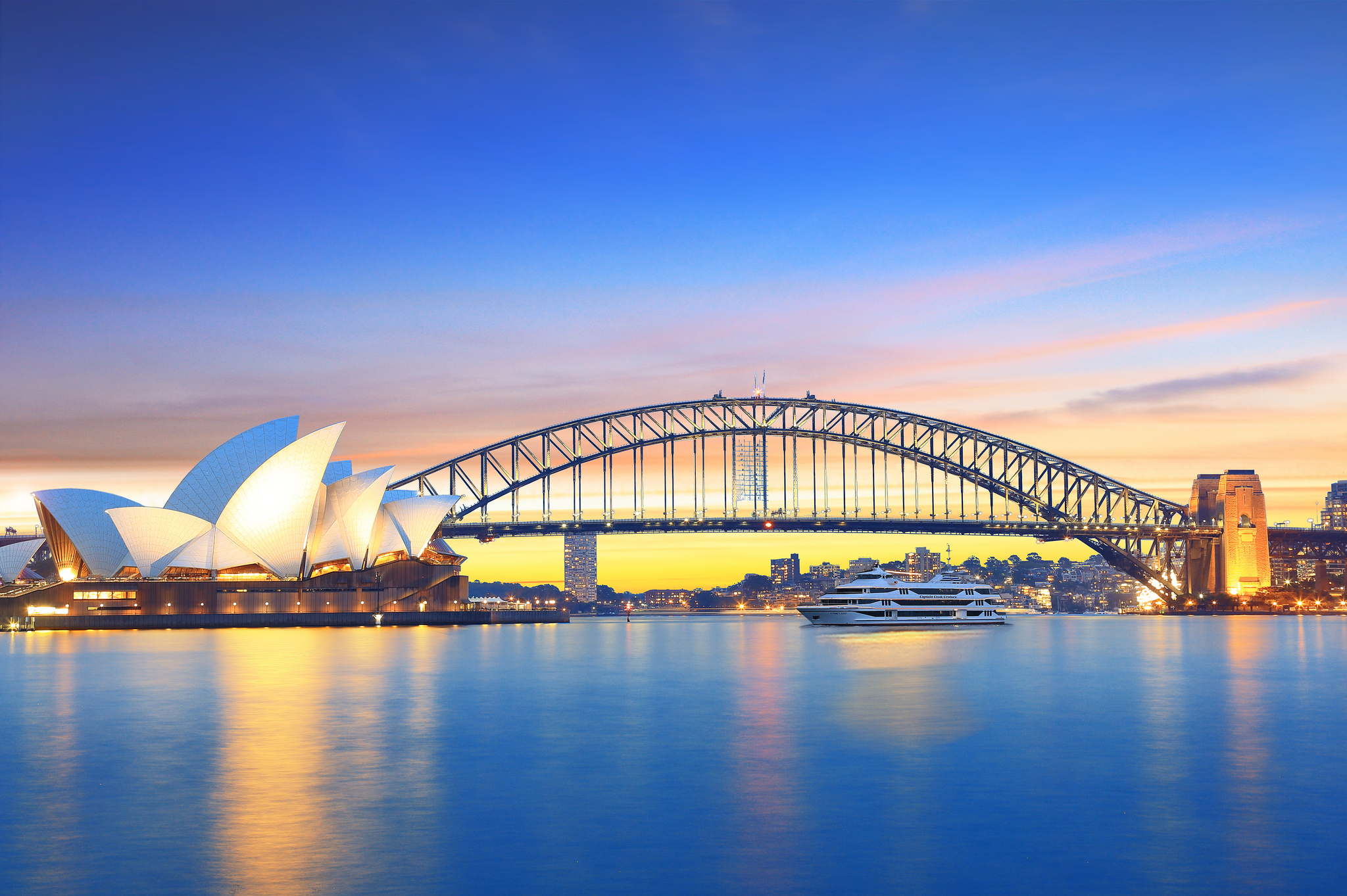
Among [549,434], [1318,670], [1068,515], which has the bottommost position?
[1318,670]

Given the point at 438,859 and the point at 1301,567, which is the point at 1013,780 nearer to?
the point at 438,859

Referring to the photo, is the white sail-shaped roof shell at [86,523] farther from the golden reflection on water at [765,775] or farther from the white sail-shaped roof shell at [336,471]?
the golden reflection on water at [765,775]

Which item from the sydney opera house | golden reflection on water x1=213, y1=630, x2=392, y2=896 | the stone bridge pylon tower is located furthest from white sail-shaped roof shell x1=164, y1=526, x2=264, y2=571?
the stone bridge pylon tower

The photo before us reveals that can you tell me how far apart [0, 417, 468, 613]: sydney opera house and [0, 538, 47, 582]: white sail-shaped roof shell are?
743 centimetres

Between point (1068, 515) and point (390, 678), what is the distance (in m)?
74.5

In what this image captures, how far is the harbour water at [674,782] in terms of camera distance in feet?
43.7

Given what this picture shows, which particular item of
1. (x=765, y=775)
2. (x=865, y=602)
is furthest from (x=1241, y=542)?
(x=765, y=775)

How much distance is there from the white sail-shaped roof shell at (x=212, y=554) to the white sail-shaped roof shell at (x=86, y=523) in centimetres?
415

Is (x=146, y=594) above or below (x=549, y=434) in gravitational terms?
below

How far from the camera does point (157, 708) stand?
97.0ft

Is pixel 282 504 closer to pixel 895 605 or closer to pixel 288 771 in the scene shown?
pixel 895 605

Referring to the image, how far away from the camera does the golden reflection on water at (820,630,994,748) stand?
24.7 meters

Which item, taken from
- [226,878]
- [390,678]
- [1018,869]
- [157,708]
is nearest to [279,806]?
[226,878]

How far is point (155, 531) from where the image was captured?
7825cm
